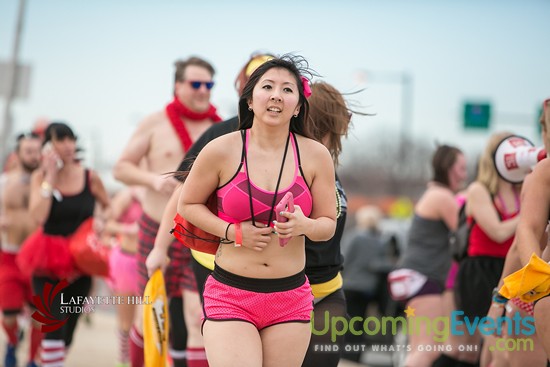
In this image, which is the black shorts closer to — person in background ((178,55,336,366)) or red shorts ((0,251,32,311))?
person in background ((178,55,336,366))

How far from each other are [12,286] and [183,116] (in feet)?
9.83

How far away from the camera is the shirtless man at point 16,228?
8516mm

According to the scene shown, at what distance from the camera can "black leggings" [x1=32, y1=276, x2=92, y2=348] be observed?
284 inches

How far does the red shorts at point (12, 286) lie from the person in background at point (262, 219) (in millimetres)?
4826

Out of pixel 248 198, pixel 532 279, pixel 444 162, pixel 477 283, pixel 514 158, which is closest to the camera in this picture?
pixel 248 198

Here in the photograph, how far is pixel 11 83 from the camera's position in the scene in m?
13.9

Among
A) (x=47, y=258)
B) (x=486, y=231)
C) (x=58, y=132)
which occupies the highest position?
(x=58, y=132)

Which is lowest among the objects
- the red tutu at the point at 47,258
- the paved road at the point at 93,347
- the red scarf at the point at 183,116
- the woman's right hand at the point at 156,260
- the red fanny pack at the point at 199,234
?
the paved road at the point at 93,347

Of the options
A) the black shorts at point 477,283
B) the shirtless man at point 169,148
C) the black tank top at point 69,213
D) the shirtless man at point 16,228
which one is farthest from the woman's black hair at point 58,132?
the black shorts at point 477,283

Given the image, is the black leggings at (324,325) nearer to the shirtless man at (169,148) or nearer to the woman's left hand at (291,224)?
the woman's left hand at (291,224)

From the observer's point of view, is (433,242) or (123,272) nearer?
(433,242)

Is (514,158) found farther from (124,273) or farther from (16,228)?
(16,228)

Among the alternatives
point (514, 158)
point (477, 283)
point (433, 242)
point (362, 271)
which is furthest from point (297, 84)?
point (362, 271)

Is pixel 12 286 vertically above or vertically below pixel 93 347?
above
